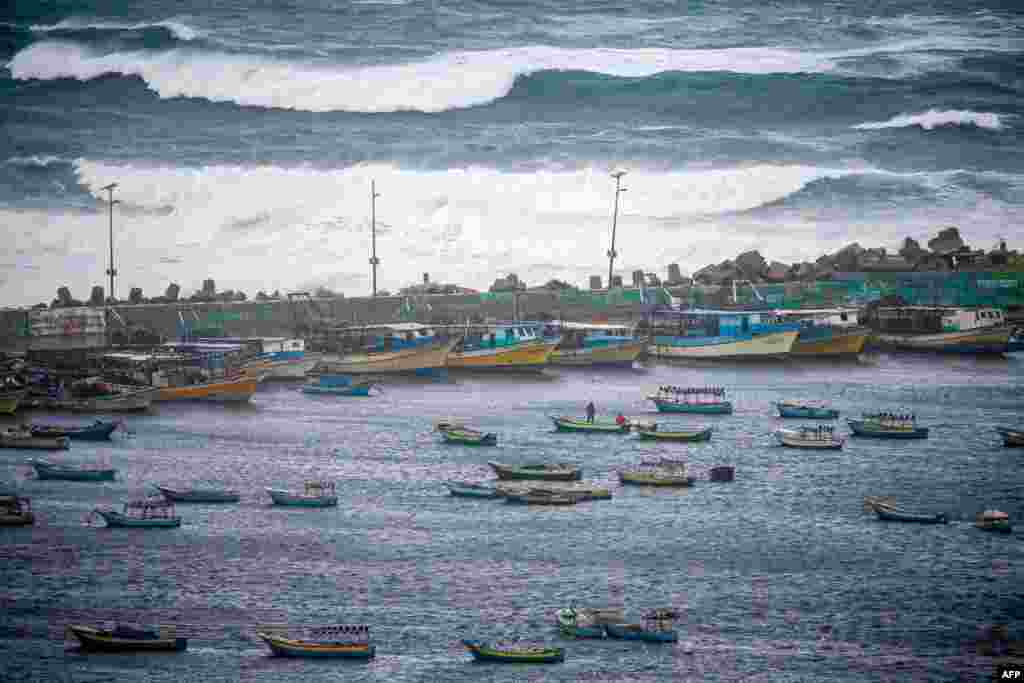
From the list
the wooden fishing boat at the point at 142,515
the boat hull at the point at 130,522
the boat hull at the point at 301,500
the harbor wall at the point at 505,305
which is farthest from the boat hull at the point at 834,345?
the boat hull at the point at 130,522

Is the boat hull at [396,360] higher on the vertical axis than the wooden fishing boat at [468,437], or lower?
higher

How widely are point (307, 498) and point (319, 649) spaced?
7.83 m

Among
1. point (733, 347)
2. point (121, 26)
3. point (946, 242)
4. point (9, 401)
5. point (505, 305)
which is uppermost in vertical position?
point (121, 26)

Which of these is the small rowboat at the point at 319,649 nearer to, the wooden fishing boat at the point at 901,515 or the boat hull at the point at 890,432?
the wooden fishing boat at the point at 901,515

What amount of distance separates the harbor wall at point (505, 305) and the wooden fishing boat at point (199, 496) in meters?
20.4

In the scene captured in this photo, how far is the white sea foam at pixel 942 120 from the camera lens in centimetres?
7862

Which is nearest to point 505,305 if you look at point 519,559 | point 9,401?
point 9,401

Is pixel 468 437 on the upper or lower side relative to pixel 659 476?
upper

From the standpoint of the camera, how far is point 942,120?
7938cm

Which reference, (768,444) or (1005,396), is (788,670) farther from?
(1005,396)

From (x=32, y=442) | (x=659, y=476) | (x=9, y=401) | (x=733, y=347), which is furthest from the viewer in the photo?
(x=733, y=347)

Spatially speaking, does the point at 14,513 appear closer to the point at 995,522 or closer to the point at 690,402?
the point at 995,522

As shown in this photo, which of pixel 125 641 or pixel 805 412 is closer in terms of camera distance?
pixel 125 641

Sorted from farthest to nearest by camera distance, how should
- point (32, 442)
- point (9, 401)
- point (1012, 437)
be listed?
point (9, 401) → point (1012, 437) → point (32, 442)
